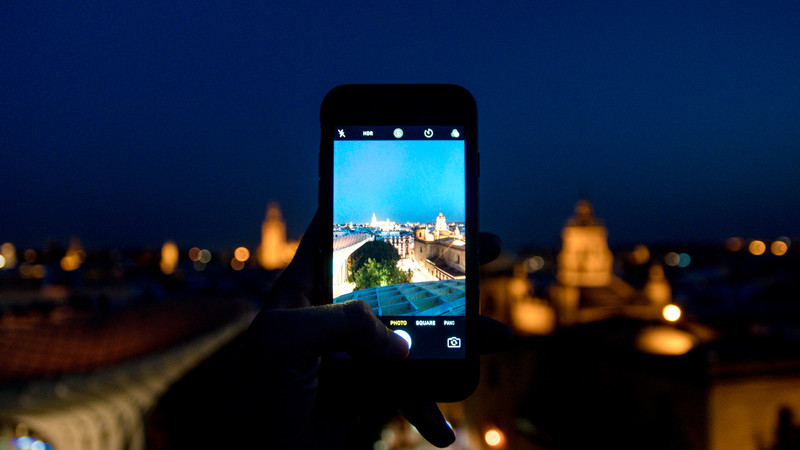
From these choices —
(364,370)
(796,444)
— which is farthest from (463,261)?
(796,444)

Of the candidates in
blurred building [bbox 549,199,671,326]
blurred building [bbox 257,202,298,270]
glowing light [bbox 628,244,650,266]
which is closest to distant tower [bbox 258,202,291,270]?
blurred building [bbox 257,202,298,270]

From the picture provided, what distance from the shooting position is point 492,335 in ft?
3.71

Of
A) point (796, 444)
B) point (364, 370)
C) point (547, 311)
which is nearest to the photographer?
point (364, 370)

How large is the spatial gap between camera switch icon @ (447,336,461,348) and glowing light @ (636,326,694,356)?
16.5 meters

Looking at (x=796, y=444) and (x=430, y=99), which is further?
(x=796, y=444)

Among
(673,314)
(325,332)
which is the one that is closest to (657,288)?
(673,314)

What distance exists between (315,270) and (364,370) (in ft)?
0.92

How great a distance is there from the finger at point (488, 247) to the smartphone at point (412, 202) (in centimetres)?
9

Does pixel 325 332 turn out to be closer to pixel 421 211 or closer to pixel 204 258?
pixel 421 211

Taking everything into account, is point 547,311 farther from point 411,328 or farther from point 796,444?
point 411,328

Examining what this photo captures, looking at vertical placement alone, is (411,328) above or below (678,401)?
above

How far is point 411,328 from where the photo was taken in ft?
3.52

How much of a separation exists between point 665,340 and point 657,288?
1166 centimetres

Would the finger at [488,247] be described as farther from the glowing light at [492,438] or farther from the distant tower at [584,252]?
the distant tower at [584,252]
